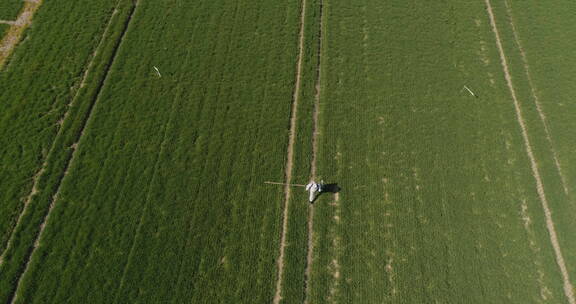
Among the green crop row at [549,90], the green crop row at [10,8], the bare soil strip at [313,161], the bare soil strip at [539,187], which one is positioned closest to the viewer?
the bare soil strip at [313,161]

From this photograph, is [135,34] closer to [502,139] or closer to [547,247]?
[502,139]

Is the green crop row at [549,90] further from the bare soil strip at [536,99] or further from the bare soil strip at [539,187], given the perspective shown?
the bare soil strip at [539,187]

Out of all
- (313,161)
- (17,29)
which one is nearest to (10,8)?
(17,29)

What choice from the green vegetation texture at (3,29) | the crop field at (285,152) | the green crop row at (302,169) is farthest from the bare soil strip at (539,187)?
the green vegetation texture at (3,29)

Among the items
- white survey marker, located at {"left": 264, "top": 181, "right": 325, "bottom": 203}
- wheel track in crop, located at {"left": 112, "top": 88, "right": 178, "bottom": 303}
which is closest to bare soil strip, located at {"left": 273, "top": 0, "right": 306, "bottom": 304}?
white survey marker, located at {"left": 264, "top": 181, "right": 325, "bottom": 203}

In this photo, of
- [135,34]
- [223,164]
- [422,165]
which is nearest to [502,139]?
[422,165]

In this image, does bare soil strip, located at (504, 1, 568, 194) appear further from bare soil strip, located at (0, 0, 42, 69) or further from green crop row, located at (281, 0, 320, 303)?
bare soil strip, located at (0, 0, 42, 69)

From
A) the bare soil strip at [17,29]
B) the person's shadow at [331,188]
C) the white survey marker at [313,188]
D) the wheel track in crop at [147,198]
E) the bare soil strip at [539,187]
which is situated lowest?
the bare soil strip at [539,187]
